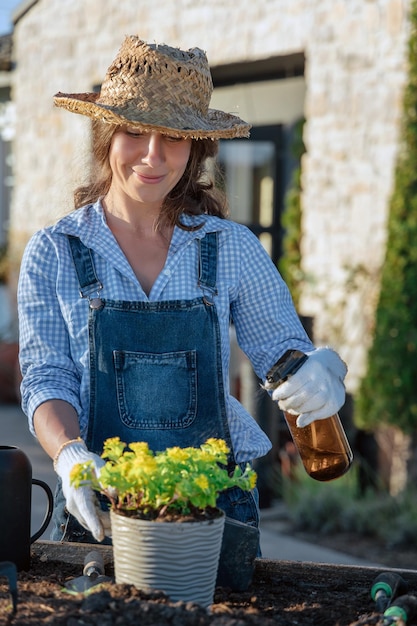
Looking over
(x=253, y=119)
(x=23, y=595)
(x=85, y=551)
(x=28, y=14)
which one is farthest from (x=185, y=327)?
(x=28, y=14)

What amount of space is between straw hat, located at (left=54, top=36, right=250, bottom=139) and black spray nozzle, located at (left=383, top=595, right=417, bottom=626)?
3.14 ft

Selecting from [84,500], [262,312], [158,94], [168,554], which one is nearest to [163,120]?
[158,94]

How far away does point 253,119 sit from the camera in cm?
729

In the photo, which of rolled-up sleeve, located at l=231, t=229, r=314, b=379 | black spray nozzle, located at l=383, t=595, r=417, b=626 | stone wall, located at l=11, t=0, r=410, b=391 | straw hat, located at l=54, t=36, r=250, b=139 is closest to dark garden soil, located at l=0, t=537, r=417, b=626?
black spray nozzle, located at l=383, t=595, r=417, b=626

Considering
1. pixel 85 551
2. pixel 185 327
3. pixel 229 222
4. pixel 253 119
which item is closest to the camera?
pixel 85 551

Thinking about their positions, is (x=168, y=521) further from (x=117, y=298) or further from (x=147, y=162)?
(x=147, y=162)

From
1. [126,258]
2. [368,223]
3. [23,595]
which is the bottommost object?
[23,595]

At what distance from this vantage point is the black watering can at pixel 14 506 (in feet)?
5.97

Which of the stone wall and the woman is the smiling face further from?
the stone wall

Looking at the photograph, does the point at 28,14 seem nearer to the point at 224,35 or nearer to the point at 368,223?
the point at 224,35

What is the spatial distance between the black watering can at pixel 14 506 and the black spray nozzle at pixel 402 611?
630 millimetres

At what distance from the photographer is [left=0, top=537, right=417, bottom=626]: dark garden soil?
1.50 metres

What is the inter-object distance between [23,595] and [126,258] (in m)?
0.76

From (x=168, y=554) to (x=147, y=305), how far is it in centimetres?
66
